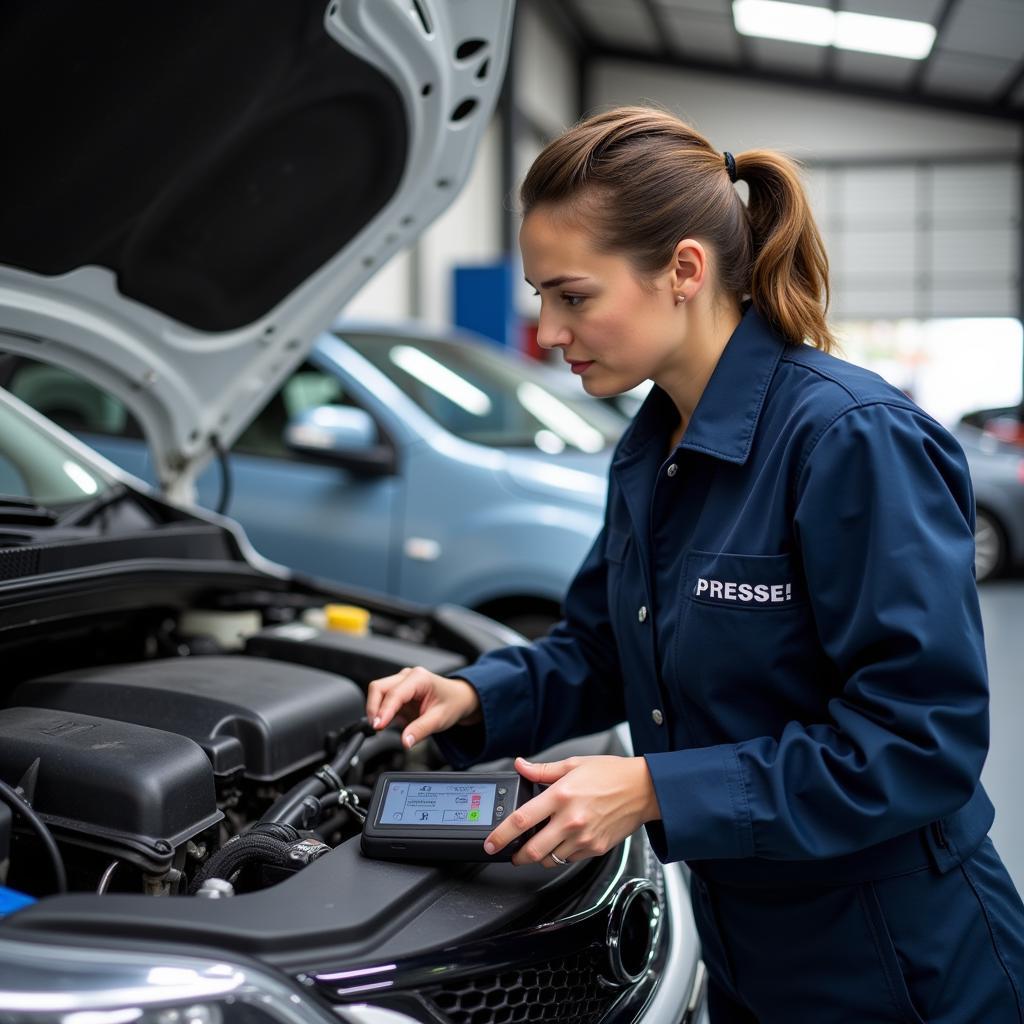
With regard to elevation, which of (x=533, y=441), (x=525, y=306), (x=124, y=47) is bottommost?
(x=533, y=441)

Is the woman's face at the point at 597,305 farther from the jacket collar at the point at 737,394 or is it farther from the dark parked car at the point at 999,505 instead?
the dark parked car at the point at 999,505

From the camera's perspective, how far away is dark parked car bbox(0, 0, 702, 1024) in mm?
997

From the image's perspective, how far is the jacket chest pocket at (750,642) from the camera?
3.63 feet

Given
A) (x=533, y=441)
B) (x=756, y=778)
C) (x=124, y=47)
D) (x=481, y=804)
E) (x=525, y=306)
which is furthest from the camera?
(x=525, y=306)

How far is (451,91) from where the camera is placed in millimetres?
1721

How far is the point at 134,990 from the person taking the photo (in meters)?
0.88

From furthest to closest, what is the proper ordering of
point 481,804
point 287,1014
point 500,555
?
point 500,555, point 481,804, point 287,1014

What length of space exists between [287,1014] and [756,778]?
0.47 m

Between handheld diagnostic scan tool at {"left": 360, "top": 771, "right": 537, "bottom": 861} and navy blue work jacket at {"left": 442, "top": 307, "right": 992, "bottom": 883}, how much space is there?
6.6 inches

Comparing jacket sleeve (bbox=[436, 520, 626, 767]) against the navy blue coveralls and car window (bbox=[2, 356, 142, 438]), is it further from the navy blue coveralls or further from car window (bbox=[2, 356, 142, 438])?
car window (bbox=[2, 356, 142, 438])

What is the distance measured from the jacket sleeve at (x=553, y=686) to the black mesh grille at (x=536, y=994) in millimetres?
305

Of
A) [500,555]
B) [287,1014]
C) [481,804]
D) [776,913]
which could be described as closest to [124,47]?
[481,804]

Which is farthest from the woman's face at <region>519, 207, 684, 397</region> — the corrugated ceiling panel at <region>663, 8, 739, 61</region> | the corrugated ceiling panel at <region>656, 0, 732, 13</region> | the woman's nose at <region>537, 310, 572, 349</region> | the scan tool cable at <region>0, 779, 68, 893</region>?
the corrugated ceiling panel at <region>663, 8, 739, 61</region>

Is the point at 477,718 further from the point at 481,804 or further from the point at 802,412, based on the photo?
the point at 802,412
